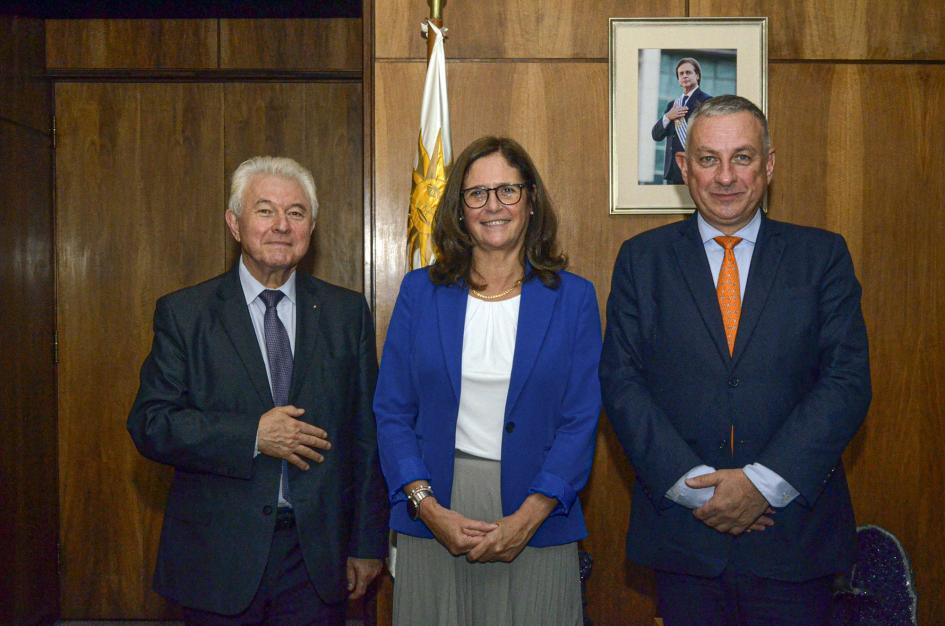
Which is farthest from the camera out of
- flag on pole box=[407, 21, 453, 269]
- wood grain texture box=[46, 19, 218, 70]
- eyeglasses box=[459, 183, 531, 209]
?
wood grain texture box=[46, 19, 218, 70]

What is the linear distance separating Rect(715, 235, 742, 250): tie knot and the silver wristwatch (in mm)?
971

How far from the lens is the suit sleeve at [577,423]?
2.12 metres

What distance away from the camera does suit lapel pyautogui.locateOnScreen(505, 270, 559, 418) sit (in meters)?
2.15

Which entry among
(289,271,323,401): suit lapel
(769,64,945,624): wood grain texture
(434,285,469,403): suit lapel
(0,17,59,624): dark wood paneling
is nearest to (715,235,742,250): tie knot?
(434,285,469,403): suit lapel

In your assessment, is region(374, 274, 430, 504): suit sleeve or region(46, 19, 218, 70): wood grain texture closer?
region(374, 274, 430, 504): suit sleeve

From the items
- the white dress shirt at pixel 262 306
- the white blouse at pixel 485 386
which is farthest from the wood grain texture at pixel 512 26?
the white blouse at pixel 485 386

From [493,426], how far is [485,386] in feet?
0.34

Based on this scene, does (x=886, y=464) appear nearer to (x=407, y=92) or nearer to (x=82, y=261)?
(x=407, y=92)

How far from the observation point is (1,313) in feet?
12.8

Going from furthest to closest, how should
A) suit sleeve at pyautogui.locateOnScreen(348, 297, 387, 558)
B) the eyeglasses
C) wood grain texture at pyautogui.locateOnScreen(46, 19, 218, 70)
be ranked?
wood grain texture at pyautogui.locateOnScreen(46, 19, 218, 70) → suit sleeve at pyautogui.locateOnScreen(348, 297, 387, 558) → the eyeglasses

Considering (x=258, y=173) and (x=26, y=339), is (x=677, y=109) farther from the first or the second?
(x=26, y=339)

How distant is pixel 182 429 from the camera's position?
7.20ft

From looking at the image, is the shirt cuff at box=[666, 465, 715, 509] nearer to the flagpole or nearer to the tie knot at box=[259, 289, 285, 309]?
the tie knot at box=[259, 289, 285, 309]

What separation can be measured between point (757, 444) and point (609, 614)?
5.82 ft
